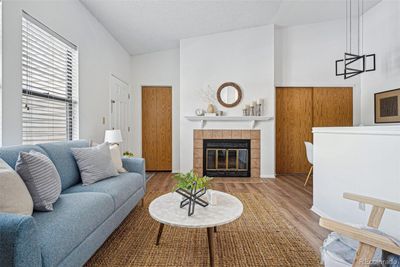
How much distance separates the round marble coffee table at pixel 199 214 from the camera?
61.8 inches

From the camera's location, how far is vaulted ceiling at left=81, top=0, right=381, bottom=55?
11.3 ft

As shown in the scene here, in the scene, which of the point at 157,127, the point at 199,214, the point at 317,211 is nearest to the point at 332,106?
the point at 317,211

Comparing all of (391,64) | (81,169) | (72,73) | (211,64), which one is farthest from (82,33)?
(391,64)

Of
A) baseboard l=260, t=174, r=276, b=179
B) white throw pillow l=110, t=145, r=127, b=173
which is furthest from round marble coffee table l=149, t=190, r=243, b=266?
baseboard l=260, t=174, r=276, b=179

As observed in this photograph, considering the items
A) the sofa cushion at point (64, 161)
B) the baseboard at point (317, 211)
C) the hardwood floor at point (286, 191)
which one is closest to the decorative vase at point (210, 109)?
the hardwood floor at point (286, 191)

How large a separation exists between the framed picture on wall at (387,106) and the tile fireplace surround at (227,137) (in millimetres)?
2356

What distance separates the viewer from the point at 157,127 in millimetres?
5410

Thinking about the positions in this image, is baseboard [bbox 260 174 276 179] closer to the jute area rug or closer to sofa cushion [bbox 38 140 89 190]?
the jute area rug

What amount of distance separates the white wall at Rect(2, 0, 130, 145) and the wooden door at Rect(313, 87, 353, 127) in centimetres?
438

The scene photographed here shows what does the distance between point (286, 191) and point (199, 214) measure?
2538 mm

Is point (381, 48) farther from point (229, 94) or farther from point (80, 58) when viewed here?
point (80, 58)

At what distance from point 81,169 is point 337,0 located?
5.00m

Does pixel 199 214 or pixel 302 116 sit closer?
pixel 199 214

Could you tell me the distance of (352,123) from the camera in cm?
507
